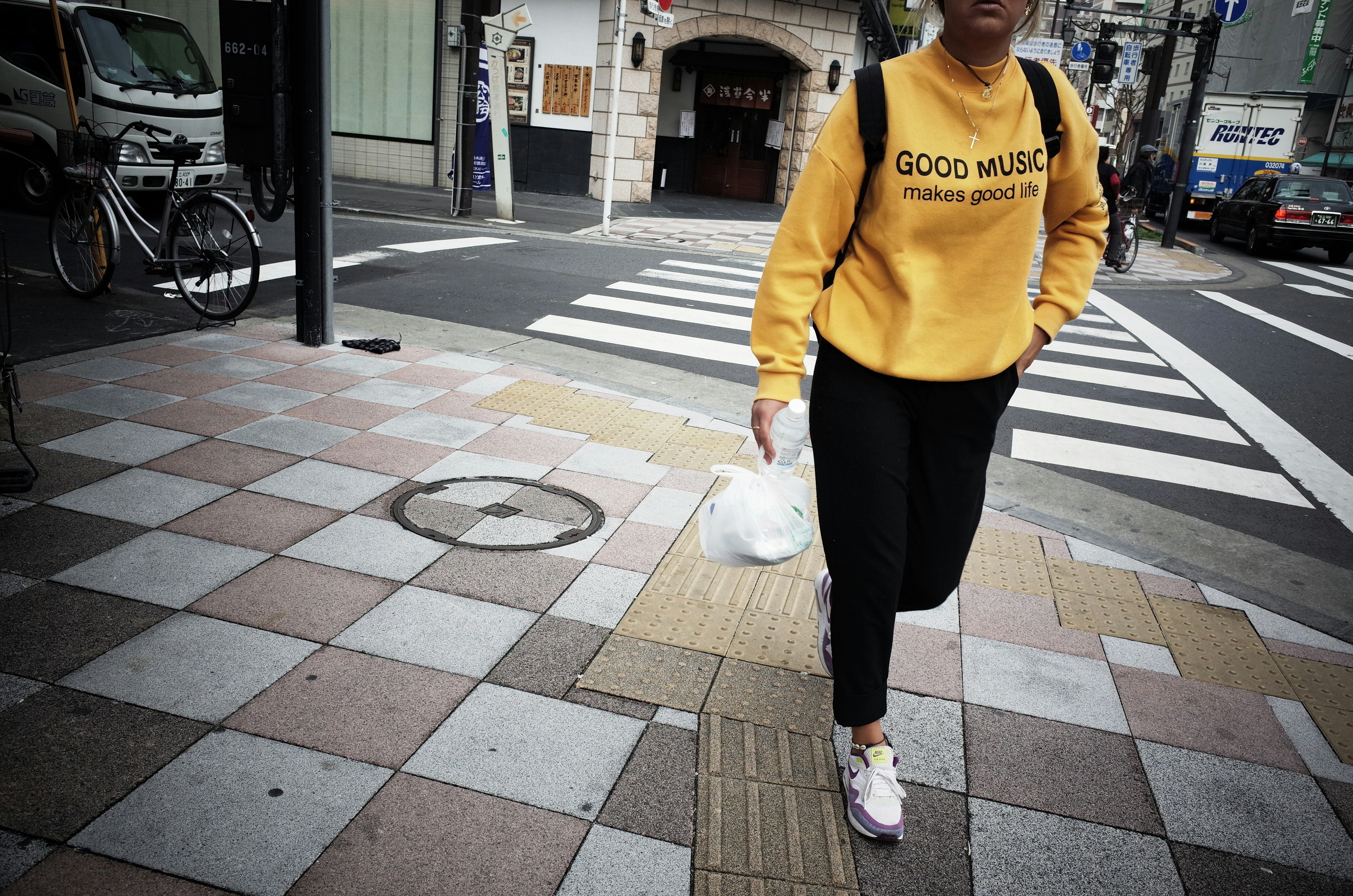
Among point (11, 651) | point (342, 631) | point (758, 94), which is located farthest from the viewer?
point (758, 94)

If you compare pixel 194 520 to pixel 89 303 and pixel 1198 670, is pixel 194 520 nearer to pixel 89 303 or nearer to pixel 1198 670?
pixel 1198 670

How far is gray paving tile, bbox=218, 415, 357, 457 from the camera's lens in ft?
15.0

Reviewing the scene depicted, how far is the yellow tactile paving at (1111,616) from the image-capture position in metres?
3.58

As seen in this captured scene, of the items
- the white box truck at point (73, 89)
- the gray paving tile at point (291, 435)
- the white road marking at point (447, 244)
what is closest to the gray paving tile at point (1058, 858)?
the gray paving tile at point (291, 435)

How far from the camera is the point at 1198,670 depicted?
3.36m

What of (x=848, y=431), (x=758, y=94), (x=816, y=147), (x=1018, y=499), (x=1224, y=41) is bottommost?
(x=1018, y=499)

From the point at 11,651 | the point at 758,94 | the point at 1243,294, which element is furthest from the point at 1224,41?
the point at 11,651

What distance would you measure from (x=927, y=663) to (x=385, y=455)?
2637 millimetres

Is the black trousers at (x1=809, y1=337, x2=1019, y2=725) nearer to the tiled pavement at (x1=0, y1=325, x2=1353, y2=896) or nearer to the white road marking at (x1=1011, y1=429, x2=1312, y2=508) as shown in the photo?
the tiled pavement at (x1=0, y1=325, x2=1353, y2=896)

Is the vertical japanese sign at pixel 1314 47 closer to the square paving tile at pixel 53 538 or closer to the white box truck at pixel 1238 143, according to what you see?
the white box truck at pixel 1238 143

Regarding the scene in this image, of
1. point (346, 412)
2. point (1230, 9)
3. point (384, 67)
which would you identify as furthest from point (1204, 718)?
point (1230, 9)

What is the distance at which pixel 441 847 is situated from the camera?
86.0 inches

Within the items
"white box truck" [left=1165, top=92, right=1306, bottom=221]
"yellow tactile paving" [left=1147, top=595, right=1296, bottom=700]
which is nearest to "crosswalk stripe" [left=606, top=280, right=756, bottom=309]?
"yellow tactile paving" [left=1147, top=595, right=1296, bottom=700]

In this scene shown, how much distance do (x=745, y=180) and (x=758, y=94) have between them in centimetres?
199
